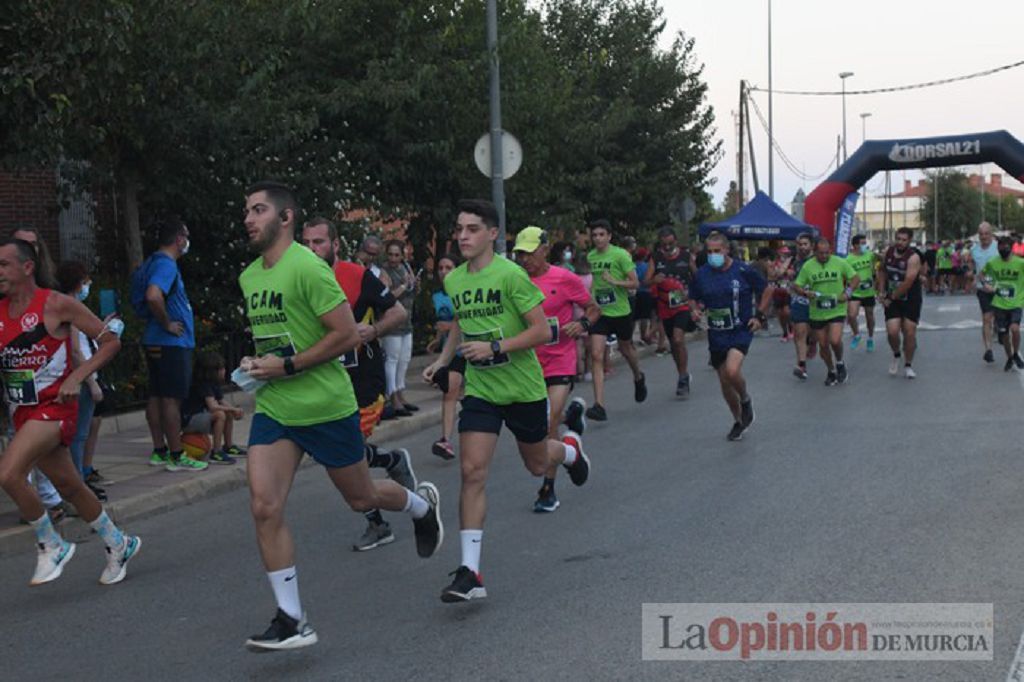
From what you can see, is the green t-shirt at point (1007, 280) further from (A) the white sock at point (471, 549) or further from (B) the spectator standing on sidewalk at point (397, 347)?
(A) the white sock at point (471, 549)

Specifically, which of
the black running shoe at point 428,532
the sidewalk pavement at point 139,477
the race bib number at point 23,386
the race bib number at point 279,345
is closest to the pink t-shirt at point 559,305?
the black running shoe at point 428,532

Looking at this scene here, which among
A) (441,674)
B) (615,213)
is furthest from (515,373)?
(615,213)

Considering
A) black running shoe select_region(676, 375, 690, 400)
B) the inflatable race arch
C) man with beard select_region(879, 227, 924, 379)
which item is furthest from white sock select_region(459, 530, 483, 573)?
the inflatable race arch

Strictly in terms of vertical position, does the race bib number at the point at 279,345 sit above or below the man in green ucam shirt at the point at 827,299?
above

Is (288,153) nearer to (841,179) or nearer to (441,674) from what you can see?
(441,674)

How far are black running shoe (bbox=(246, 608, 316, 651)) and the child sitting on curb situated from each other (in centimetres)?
523

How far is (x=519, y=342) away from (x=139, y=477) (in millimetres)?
4552

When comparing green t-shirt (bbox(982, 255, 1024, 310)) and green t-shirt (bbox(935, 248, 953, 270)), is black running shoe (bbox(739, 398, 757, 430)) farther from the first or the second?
green t-shirt (bbox(935, 248, 953, 270))

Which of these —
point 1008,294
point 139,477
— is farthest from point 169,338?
point 1008,294

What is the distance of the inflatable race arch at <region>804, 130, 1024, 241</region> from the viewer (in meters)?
27.9

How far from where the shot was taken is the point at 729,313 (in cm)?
1160

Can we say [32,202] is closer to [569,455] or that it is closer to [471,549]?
[569,455]

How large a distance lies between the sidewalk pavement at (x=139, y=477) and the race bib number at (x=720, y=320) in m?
2.84

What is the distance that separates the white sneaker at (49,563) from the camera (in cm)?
675
